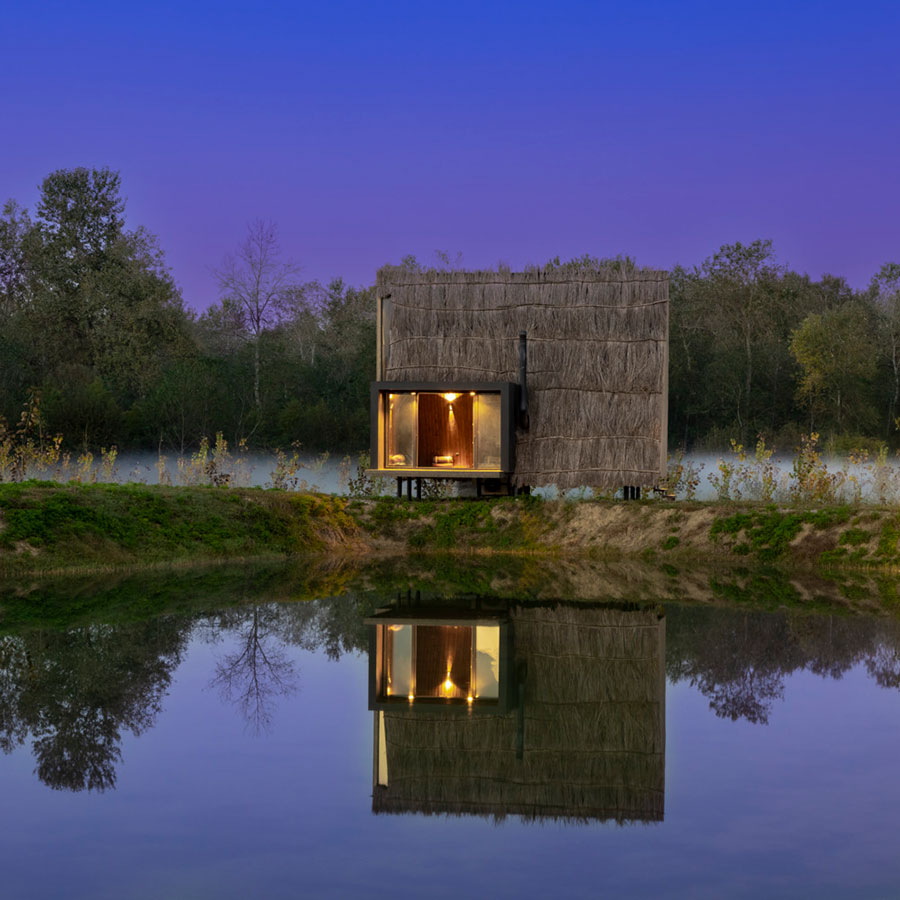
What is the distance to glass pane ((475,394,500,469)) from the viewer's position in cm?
2083

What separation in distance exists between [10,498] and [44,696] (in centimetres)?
833

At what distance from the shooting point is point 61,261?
3834 cm

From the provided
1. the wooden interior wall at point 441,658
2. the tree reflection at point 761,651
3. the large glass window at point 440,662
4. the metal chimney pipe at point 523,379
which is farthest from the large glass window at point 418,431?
the wooden interior wall at point 441,658

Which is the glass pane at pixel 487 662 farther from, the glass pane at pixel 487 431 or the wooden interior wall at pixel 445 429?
the wooden interior wall at pixel 445 429

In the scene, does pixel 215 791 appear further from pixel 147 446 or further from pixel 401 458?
pixel 147 446

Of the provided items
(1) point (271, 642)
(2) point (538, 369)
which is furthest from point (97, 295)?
(1) point (271, 642)

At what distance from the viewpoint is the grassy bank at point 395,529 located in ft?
54.6

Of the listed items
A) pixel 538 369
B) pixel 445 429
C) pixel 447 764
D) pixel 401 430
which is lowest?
pixel 447 764

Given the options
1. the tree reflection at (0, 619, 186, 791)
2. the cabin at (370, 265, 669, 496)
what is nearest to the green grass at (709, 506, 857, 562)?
the cabin at (370, 265, 669, 496)

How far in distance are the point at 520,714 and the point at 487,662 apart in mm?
1828

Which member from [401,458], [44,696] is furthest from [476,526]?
[44,696]

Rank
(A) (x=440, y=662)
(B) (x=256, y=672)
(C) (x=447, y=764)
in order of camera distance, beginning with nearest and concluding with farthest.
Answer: (C) (x=447, y=764) < (B) (x=256, y=672) < (A) (x=440, y=662)

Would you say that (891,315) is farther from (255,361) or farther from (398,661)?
(398,661)

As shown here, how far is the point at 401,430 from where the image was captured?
20844 millimetres
